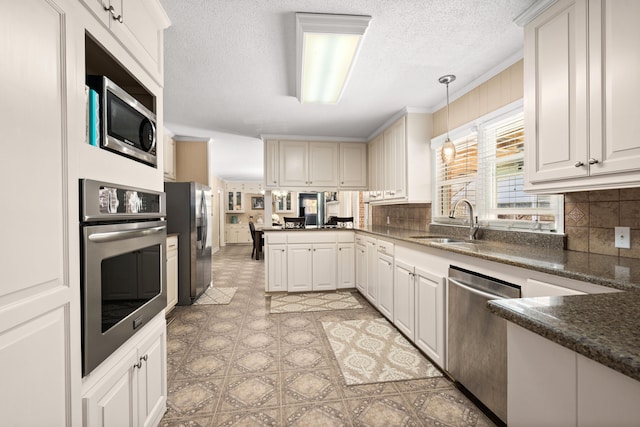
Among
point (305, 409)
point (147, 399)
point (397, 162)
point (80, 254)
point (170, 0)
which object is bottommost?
point (305, 409)

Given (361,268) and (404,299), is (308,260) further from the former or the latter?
(404,299)

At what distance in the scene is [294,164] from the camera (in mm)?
4469

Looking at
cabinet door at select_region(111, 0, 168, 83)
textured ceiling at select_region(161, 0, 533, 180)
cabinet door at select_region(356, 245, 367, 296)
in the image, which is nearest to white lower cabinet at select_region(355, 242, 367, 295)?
cabinet door at select_region(356, 245, 367, 296)

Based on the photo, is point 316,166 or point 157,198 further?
point 316,166

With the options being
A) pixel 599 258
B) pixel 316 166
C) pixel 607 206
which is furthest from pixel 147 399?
pixel 316 166

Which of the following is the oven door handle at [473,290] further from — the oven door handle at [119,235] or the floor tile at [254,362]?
the oven door handle at [119,235]

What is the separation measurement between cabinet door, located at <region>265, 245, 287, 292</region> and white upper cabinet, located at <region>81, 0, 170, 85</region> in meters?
2.68

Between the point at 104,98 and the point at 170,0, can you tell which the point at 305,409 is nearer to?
the point at 104,98

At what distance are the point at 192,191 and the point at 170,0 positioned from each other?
2390mm

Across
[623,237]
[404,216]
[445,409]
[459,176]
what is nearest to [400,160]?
[459,176]

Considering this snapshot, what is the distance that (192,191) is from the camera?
3.71 m

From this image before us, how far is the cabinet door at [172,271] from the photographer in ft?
10.8

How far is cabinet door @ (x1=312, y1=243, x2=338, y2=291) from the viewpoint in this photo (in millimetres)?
4031

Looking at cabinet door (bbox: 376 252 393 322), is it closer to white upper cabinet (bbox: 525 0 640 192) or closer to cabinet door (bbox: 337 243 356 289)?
cabinet door (bbox: 337 243 356 289)
